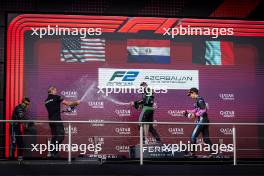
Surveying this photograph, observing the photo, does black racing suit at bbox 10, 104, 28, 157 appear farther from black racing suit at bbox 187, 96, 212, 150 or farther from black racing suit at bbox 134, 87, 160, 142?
black racing suit at bbox 187, 96, 212, 150

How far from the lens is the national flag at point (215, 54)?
46.2ft

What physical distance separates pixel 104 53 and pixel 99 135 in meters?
2.02

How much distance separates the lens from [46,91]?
44.1ft

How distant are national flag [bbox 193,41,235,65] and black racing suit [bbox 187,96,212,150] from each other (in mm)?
1126

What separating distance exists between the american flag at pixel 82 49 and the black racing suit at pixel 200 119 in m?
2.56

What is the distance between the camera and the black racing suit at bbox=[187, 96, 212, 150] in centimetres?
1265

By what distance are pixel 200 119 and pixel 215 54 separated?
188cm

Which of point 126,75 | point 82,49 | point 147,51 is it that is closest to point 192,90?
point 147,51

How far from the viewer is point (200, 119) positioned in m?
13.3

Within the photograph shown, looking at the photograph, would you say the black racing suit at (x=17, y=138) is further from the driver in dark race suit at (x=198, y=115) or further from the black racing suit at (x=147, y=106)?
the driver in dark race suit at (x=198, y=115)

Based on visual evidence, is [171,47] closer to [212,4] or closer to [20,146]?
[212,4]

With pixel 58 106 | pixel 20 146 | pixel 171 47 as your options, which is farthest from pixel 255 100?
pixel 20 146

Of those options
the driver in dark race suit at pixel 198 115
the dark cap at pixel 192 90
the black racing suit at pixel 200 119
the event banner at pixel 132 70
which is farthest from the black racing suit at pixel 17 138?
the dark cap at pixel 192 90

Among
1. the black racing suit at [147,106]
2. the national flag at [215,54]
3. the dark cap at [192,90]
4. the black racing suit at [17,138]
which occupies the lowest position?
the black racing suit at [17,138]
